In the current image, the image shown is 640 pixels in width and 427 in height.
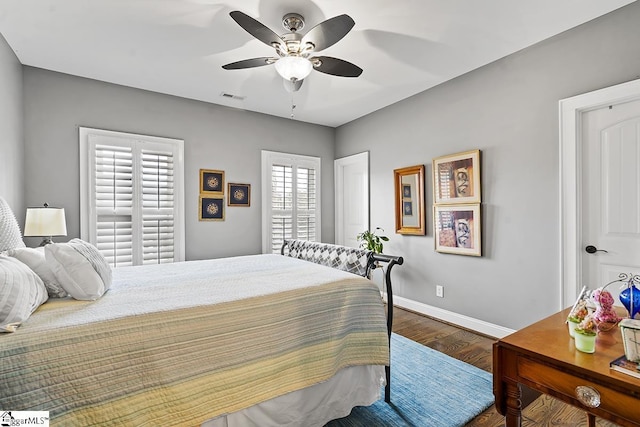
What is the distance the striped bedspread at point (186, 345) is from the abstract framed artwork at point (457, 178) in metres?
1.89

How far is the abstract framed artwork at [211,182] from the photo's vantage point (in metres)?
3.96

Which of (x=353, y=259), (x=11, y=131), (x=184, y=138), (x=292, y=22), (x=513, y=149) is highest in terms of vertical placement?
(x=292, y=22)

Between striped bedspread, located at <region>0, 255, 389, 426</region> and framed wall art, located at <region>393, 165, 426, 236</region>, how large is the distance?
80.6 inches

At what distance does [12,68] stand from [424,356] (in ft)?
14.6

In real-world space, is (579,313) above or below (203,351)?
above

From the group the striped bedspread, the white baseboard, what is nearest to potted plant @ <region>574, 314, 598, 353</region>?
the striped bedspread

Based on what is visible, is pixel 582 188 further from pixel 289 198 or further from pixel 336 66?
pixel 289 198

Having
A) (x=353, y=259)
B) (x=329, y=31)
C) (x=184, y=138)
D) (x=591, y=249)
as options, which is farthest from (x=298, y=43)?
(x=591, y=249)

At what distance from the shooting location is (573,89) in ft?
8.13

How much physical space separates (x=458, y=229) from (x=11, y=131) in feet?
14.3

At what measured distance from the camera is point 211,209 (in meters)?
4.02

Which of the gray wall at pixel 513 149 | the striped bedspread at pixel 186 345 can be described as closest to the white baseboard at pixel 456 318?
the gray wall at pixel 513 149

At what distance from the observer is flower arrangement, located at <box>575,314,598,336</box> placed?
104 centimetres

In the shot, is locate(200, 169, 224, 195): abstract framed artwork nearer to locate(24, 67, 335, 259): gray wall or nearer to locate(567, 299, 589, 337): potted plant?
locate(24, 67, 335, 259): gray wall
